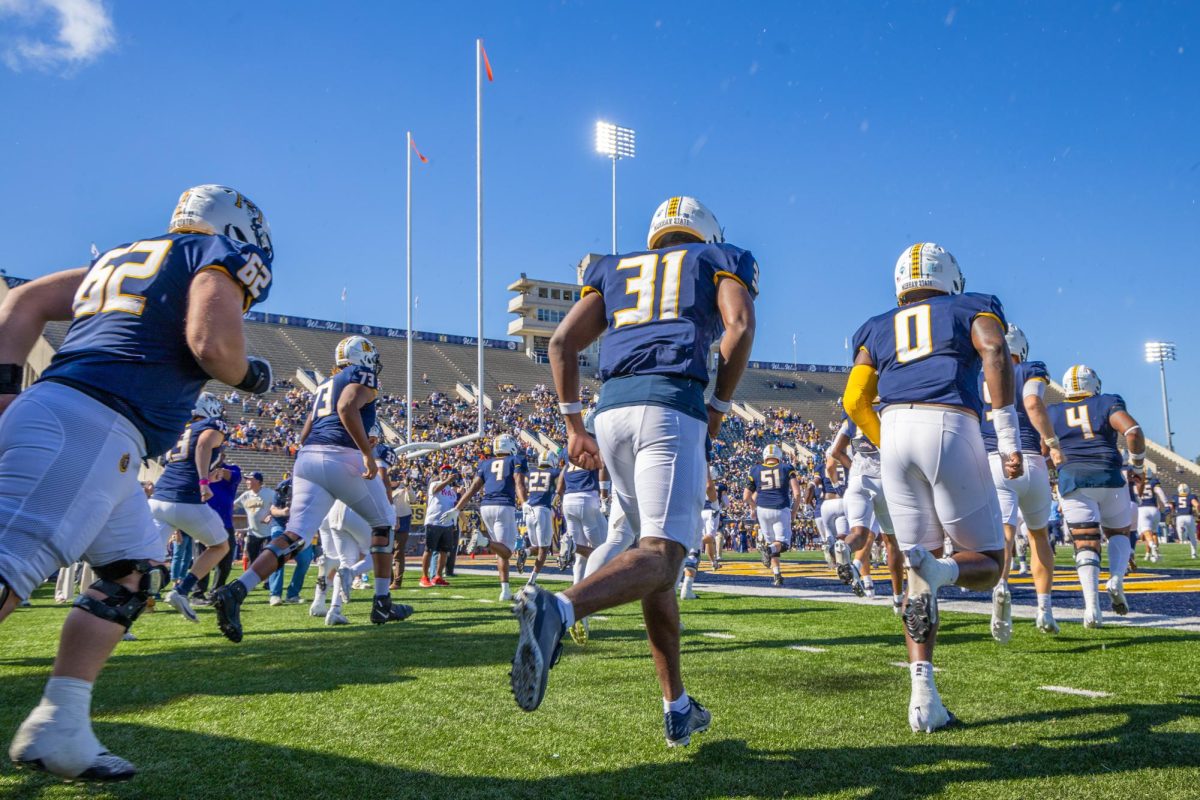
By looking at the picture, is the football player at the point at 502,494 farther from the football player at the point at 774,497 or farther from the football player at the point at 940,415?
the football player at the point at 940,415

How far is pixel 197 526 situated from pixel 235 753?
216 inches

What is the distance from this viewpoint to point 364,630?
7.45 meters

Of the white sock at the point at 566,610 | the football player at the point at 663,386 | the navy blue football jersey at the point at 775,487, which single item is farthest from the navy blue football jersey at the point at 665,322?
the navy blue football jersey at the point at 775,487

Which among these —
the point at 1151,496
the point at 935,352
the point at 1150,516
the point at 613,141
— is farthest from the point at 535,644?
the point at 613,141

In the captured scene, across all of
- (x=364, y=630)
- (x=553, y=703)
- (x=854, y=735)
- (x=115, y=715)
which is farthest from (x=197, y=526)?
(x=854, y=735)

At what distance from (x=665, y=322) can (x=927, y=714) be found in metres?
1.94

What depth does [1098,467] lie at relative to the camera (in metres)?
7.50

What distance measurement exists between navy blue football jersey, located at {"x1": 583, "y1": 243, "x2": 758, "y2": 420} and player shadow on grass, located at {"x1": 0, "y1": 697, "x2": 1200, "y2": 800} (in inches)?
51.5

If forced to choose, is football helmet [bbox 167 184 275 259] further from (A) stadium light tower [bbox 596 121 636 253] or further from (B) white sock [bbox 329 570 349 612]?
(A) stadium light tower [bbox 596 121 636 253]

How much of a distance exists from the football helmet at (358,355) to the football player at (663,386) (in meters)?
3.65

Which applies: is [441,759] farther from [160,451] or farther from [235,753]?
[160,451]

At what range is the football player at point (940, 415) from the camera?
404 centimetres

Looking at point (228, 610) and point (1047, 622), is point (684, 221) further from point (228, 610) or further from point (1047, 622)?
point (1047, 622)

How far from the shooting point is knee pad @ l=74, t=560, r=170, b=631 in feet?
9.53
